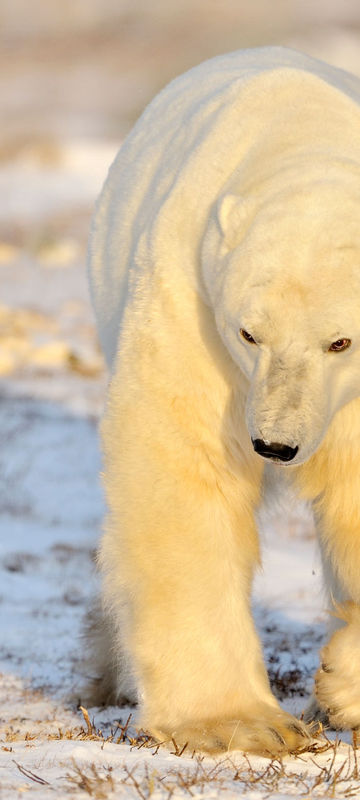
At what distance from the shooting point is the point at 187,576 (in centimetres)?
357

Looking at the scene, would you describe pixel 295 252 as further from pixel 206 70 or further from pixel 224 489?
pixel 206 70

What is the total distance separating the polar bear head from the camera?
10.0ft

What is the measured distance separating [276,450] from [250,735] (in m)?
0.90

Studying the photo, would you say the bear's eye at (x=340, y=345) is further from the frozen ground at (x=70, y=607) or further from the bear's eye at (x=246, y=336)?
the frozen ground at (x=70, y=607)

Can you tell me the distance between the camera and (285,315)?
3117 mm

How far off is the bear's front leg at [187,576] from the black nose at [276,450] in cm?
46

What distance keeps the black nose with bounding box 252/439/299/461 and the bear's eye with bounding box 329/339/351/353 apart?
0.29 m

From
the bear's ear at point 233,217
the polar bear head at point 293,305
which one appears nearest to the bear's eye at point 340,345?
the polar bear head at point 293,305

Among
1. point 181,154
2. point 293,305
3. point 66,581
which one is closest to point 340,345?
point 293,305

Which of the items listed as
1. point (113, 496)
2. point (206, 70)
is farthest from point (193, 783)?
point (206, 70)

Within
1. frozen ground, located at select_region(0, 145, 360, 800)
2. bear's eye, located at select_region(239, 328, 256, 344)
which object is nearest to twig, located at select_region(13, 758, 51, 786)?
frozen ground, located at select_region(0, 145, 360, 800)

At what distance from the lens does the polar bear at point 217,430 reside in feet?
10.9

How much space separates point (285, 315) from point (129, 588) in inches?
41.2

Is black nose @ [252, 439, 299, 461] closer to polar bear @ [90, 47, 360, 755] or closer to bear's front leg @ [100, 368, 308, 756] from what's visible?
polar bear @ [90, 47, 360, 755]
